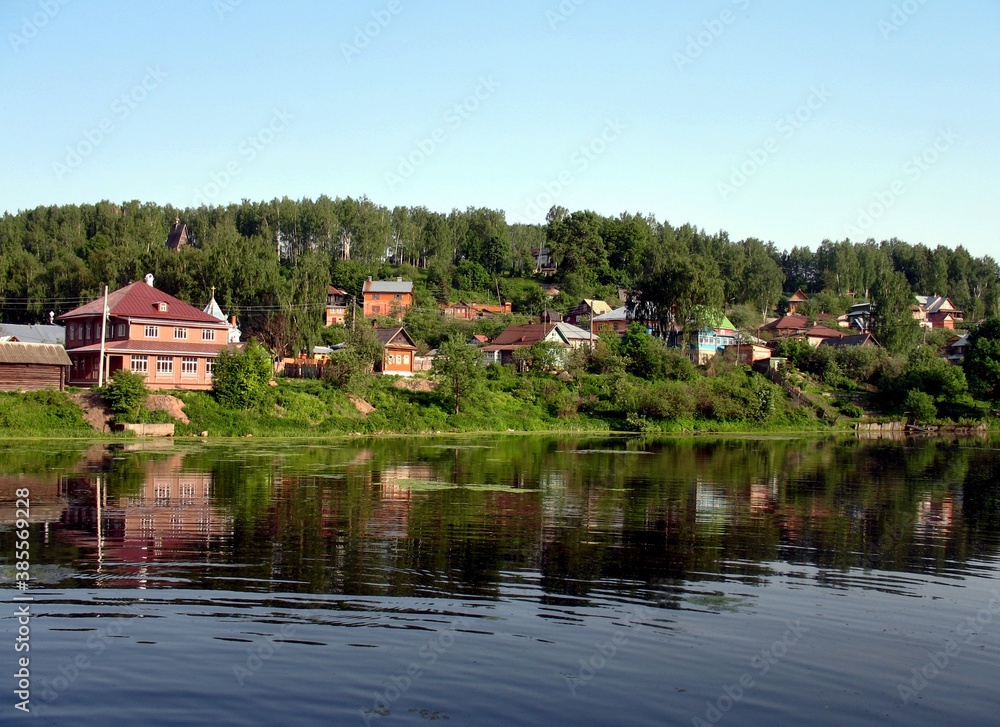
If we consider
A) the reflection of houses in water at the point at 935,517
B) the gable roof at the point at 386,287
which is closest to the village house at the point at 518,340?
the gable roof at the point at 386,287

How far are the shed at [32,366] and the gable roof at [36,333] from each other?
10.8 m

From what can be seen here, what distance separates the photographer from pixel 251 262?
262 feet

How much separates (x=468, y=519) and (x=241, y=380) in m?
34.4

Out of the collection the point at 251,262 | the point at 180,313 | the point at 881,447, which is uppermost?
the point at 251,262

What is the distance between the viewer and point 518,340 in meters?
87.4

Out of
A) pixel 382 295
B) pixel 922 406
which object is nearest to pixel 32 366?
pixel 382 295

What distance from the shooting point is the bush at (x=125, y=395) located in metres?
48.1

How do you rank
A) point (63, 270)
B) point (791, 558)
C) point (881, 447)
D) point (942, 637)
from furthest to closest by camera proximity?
Result: point (63, 270) → point (881, 447) → point (791, 558) → point (942, 637)

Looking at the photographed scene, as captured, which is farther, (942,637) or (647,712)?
(942,637)

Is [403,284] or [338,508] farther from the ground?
[403,284]

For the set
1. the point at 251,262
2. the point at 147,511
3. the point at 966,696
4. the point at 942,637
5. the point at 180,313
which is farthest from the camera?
the point at 251,262

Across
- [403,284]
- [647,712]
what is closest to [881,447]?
[647,712]

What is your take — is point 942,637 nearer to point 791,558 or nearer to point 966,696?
point 966,696

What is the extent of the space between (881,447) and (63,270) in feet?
246
